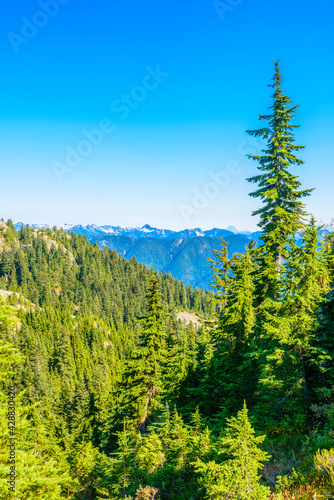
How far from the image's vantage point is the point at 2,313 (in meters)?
7.60

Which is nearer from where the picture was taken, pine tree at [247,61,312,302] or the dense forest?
the dense forest

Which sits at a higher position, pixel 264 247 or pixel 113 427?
pixel 264 247

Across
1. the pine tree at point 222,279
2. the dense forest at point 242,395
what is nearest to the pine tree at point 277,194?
the dense forest at point 242,395

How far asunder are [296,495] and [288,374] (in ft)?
20.1

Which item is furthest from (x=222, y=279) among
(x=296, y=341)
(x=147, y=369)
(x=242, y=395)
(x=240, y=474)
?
(x=240, y=474)

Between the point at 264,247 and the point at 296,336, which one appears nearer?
the point at 296,336

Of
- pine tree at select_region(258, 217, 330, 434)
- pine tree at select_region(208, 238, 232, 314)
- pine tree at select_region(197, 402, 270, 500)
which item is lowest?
pine tree at select_region(197, 402, 270, 500)

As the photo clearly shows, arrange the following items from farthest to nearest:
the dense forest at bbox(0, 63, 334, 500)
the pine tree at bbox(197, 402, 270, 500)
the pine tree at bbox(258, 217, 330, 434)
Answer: the pine tree at bbox(258, 217, 330, 434) → the dense forest at bbox(0, 63, 334, 500) → the pine tree at bbox(197, 402, 270, 500)

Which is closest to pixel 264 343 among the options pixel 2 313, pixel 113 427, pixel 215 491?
pixel 215 491

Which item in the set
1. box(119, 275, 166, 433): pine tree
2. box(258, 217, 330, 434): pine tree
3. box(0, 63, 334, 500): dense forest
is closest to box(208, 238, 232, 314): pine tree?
box(0, 63, 334, 500): dense forest

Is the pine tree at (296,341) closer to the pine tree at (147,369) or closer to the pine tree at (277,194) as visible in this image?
the pine tree at (277,194)

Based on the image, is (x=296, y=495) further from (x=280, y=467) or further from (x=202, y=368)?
(x=202, y=368)

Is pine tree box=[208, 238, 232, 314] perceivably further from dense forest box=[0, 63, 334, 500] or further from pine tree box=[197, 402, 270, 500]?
pine tree box=[197, 402, 270, 500]

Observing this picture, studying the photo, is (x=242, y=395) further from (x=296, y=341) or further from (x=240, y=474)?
(x=240, y=474)
